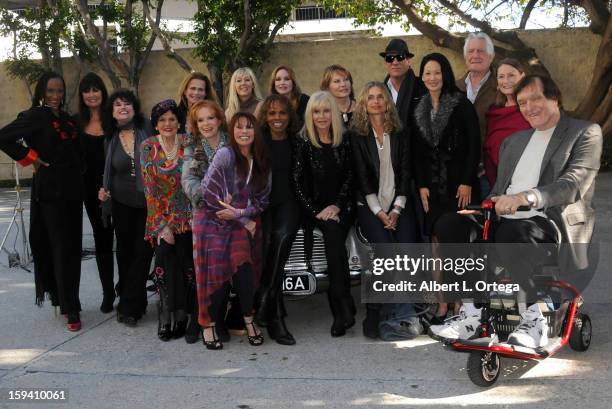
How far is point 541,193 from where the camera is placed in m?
4.46

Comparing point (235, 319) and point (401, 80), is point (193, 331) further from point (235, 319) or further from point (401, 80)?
point (401, 80)

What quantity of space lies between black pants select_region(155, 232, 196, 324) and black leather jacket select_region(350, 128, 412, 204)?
1374mm

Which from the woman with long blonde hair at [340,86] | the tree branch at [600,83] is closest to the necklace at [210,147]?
the woman with long blonde hair at [340,86]

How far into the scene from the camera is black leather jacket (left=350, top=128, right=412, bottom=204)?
5.57 metres

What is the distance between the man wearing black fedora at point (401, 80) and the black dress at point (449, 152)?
42cm

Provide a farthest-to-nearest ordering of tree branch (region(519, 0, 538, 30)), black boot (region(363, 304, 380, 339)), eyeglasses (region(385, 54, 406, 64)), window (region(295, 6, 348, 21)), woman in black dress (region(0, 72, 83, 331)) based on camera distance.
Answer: window (region(295, 6, 348, 21)) < tree branch (region(519, 0, 538, 30)) < eyeglasses (region(385, 54, 406, 64)) < woman in black dress (region(0, 72, 83, 331)) < black boot (region(363, 304, 380, 339))

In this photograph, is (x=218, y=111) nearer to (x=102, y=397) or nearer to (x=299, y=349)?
(x=299, y=349)

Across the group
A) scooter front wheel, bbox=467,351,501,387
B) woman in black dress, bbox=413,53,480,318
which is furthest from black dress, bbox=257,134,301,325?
scooter front wheel, bbox=467,351,501,387

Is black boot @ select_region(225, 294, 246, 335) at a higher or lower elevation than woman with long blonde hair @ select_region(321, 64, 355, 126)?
lower

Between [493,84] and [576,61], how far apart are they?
1108 cm

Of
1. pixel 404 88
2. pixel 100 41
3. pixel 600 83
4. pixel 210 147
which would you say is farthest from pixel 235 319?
pixel 100 41

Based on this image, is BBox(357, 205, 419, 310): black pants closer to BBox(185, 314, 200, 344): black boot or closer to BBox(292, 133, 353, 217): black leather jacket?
BBox(292, 133, 353, 217): black leather jacket

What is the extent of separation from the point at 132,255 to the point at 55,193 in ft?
2.55

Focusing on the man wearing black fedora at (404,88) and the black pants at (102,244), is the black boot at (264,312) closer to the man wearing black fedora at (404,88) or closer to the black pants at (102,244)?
the man wearing black fedora at (404,88)
